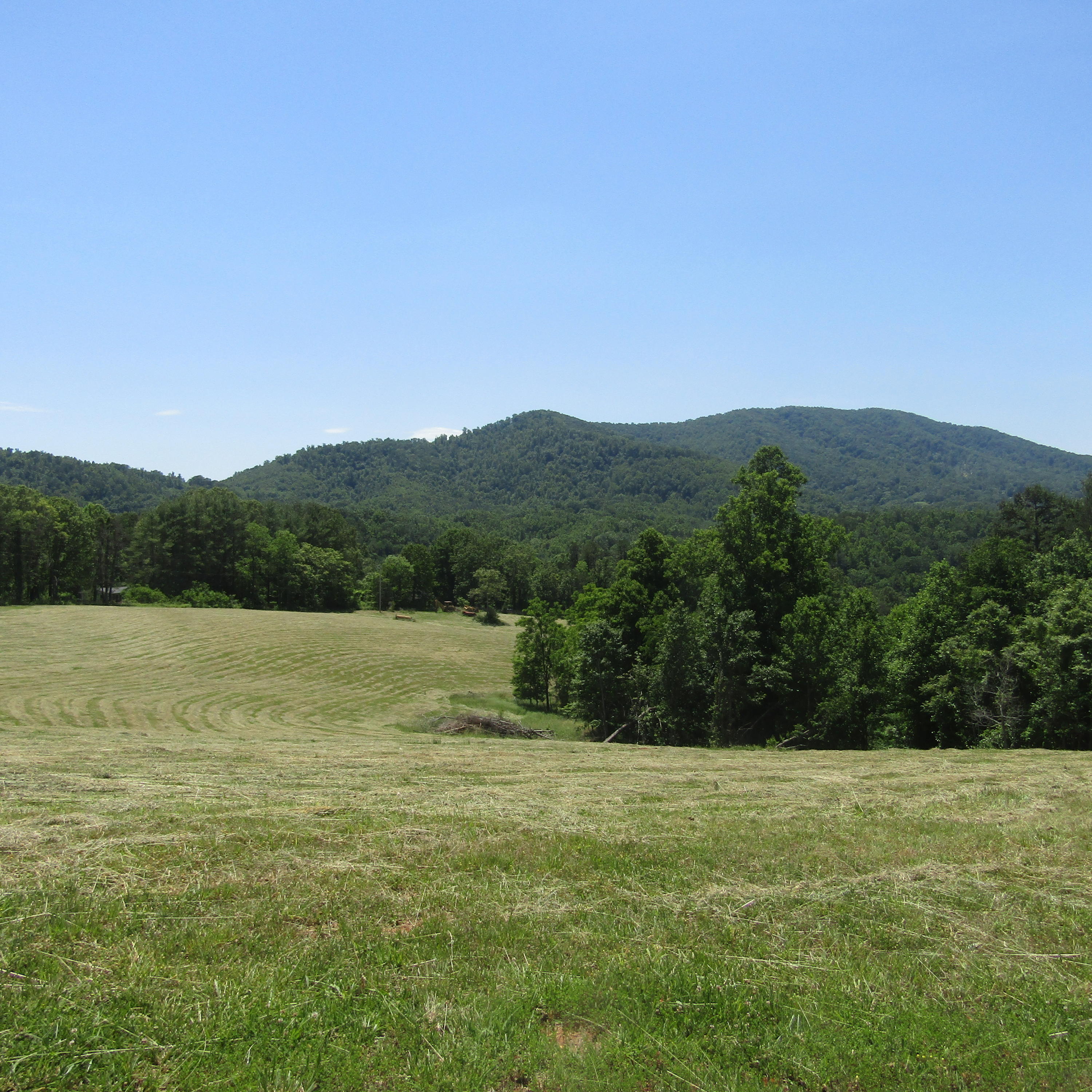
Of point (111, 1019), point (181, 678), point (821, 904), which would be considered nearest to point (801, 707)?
point (821, 904)

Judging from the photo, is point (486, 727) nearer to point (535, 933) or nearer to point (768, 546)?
point (768, 546)

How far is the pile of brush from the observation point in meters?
34.6

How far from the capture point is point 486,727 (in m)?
34.8

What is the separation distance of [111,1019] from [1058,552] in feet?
125

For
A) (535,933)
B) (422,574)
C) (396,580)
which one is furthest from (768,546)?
(422,574)

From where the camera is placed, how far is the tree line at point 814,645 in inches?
1129

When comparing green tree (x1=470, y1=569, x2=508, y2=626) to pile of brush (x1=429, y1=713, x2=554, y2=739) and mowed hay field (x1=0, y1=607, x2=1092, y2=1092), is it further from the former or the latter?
mowed hay field (x1=0, y1=607, x2=1092, y2=1092)

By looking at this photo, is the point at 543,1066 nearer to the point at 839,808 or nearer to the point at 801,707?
the point at 839,808

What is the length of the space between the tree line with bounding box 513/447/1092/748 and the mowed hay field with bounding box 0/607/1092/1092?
17.7 metres

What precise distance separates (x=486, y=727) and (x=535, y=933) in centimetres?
2905

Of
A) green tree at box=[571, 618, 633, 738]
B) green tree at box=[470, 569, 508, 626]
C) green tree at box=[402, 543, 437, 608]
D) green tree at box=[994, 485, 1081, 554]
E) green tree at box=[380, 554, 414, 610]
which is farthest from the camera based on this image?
green tree at box=[402, 543, 437, 608]

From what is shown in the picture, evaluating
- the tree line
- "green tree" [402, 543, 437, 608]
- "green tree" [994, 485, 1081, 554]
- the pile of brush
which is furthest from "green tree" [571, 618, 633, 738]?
"green tree" [402, 543, 437, 608]

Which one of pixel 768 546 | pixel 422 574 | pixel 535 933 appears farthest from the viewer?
pixel 422 574

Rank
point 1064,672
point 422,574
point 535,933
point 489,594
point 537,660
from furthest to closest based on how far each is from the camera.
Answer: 1. point 422,574
2. point 489,594
3. point 537,660
4. point 1064,672
5. point 535,933
